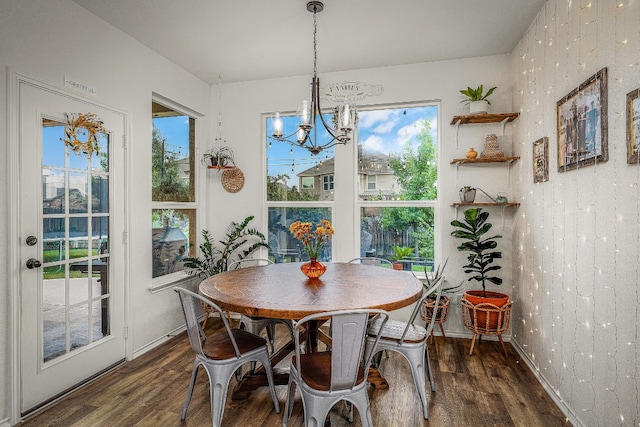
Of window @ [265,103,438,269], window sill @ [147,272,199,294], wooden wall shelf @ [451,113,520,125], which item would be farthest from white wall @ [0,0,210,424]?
wooden wall shelf @ [451,113,520,125]

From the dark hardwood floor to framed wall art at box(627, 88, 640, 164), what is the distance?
5.20 ft

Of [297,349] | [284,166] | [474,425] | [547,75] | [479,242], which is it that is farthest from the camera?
[284,166]

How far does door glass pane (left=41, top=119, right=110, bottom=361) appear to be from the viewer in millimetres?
2459

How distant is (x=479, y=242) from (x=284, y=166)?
7.35 feet

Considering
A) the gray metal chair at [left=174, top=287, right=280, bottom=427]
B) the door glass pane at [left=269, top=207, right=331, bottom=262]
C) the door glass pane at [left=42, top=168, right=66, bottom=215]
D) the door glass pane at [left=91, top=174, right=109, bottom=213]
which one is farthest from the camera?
the door glass pane at [left=269, top=207, right=331, bottom=262]

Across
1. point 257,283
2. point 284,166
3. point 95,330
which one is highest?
point 284,166

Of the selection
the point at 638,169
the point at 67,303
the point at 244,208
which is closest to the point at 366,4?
the point at 638,169

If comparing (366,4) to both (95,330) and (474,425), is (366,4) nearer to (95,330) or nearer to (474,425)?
(474,425)

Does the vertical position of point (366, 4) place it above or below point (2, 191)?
above

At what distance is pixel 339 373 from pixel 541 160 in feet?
7.22

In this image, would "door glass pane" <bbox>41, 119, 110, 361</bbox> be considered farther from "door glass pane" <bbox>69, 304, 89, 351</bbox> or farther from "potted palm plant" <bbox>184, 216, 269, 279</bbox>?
"potted palm plant" <bbox>184, 216, 269, 279</bbox>

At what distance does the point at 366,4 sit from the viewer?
2678mm

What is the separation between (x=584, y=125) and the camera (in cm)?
208

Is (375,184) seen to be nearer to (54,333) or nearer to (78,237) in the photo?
(78,237)
